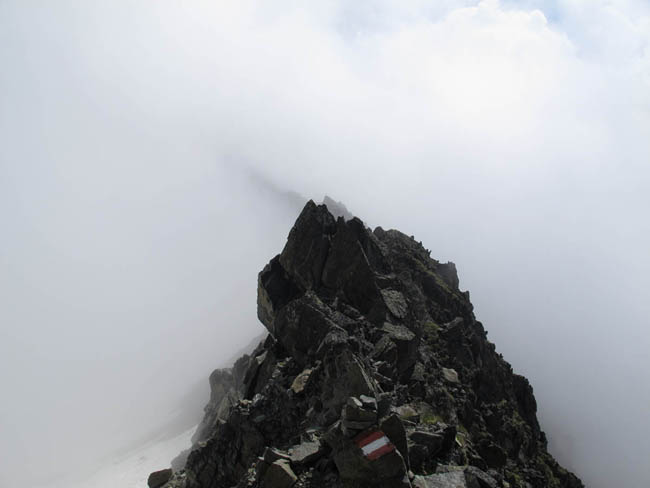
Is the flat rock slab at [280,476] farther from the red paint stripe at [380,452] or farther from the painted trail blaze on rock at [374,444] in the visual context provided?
the red paint stripe at [380,452]

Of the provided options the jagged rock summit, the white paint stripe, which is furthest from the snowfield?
the white paint stripe

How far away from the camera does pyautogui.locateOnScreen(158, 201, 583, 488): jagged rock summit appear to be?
1947 centimetres

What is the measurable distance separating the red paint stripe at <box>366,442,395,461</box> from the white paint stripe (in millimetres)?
114

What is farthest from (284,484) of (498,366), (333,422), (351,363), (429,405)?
(498,366)

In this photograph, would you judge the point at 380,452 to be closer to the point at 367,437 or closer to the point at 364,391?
the point at 367,437

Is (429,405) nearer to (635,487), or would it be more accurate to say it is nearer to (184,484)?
(184,484)

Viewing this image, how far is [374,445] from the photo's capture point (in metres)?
18.2

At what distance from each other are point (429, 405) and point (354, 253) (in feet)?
53.7

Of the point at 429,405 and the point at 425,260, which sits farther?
the point at 425,260

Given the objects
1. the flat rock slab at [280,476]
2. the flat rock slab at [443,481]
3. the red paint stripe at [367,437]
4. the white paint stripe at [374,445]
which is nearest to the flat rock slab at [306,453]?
the flat rock slab at [280,476]

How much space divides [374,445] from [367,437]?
47 cm

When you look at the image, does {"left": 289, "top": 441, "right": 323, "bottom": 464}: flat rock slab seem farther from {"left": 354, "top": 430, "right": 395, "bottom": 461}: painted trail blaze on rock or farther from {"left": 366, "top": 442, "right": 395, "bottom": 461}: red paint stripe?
{"left": 366, "top": 442, "right": 395, "bottom": 461}: red paint stripe

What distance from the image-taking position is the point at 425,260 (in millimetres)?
64688

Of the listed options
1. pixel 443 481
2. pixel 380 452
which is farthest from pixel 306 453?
pixel 443 481
